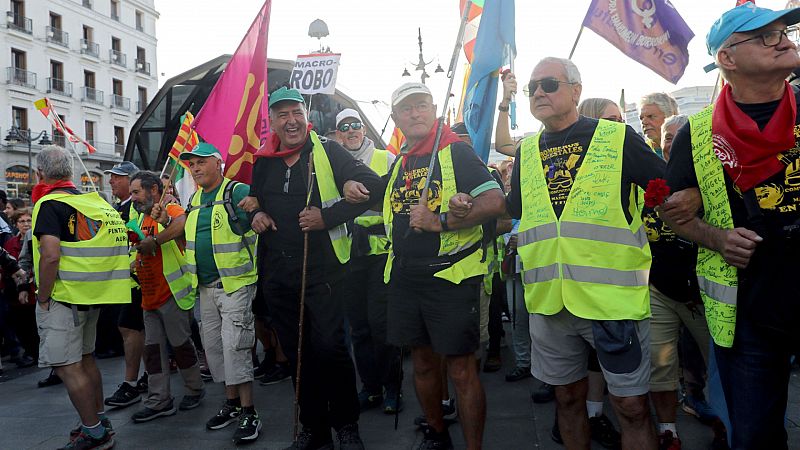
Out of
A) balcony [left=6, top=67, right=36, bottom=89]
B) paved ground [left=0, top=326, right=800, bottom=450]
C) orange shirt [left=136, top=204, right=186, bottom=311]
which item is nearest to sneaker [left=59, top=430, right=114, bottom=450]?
paved ground [left=0, top=326, right=800, bottom=450]

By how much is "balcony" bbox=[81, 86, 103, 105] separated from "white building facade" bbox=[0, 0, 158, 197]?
0.07 metres

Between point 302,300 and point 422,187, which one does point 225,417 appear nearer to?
point 302,300

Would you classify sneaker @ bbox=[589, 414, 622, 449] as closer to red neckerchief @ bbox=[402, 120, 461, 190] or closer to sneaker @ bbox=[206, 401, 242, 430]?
red neckerchief @ bbox=[402, 120, 461, 190]

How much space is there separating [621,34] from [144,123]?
10090 millimetres

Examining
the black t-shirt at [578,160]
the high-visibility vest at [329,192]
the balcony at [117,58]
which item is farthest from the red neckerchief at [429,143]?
the balcony at [117,58]

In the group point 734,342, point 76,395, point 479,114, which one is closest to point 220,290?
point 76,395

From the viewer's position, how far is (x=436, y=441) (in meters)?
3.52

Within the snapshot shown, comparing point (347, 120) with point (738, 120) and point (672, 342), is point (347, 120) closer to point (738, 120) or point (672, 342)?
point (672, 342)

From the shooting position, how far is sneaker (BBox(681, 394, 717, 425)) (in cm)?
378

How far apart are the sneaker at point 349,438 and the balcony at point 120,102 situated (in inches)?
1951

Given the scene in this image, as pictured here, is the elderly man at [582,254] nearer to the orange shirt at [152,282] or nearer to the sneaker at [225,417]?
the sneaker at [225,417]

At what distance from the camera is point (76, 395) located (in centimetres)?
396

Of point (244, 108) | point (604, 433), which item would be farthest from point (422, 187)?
point (244, 108)

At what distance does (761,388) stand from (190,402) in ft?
13.8
